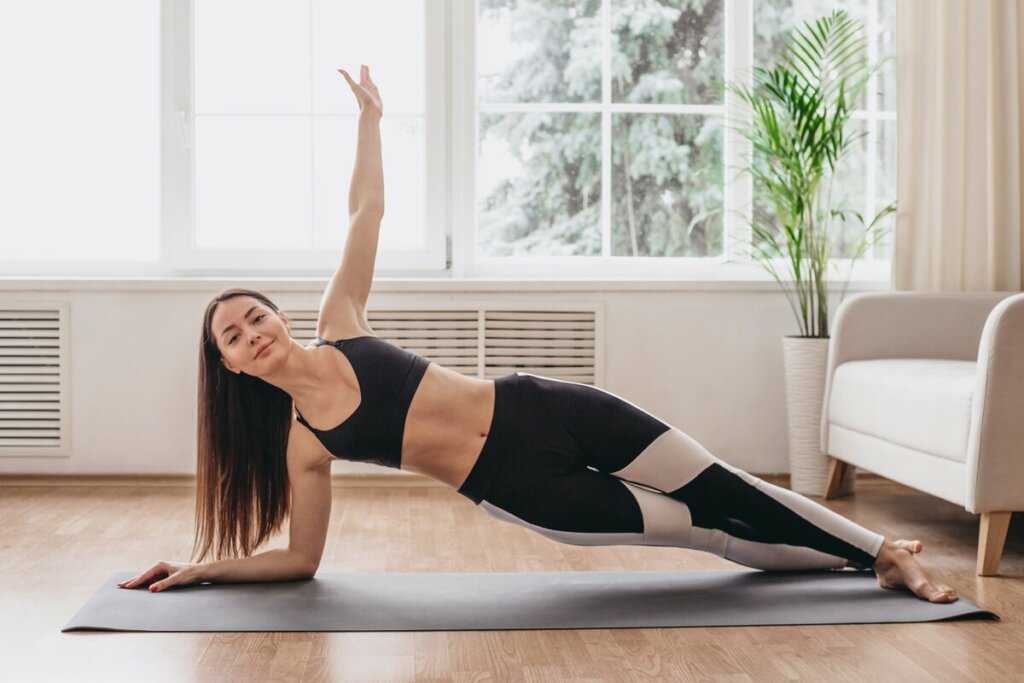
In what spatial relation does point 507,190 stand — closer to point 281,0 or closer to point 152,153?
point 281,0

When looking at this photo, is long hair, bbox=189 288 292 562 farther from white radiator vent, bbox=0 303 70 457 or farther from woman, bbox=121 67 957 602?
white radiator vent, bbox=0 303 70 457

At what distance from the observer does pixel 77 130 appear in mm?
4180

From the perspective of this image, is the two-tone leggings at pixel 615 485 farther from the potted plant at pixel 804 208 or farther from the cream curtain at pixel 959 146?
the cream curtain at pixel 959 146

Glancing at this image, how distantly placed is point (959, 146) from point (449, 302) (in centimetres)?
185

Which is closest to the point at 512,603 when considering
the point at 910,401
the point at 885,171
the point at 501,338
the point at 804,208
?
the point at 910,401

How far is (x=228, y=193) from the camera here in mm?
4137

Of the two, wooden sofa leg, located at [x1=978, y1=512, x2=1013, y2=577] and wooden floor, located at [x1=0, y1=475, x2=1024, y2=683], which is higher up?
wooden sofa leg, located at [x1=978, y1=512, x2=1013, y2=577]

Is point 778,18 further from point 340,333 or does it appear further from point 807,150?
point 340,333

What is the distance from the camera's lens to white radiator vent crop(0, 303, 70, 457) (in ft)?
12.8

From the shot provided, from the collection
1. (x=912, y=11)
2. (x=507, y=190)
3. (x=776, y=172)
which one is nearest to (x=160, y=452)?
(x=507, y=190)

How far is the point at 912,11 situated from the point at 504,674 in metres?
2.98

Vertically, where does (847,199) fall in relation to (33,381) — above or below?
above

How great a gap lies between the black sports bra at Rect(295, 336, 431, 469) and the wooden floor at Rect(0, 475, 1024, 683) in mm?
394

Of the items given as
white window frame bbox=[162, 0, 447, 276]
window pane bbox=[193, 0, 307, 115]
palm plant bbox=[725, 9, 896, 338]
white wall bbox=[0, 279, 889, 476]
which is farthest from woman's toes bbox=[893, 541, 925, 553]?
window pane bbox=[193, 0, 307, 115]
